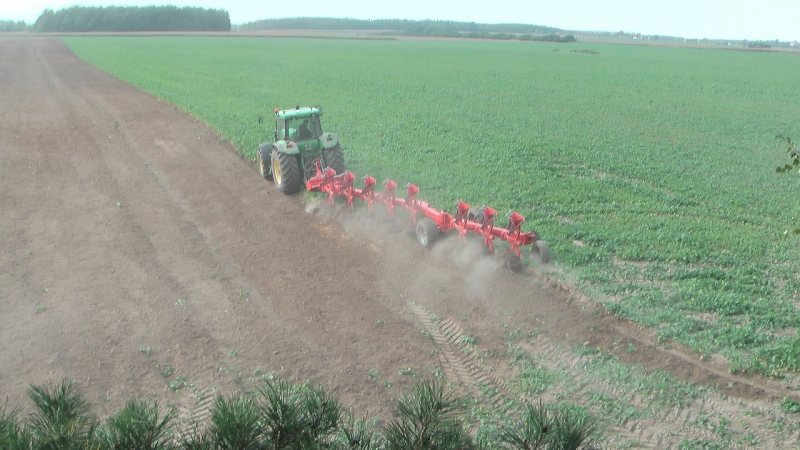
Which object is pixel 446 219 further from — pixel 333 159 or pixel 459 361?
pixel 333 159

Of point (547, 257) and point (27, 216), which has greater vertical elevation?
point (547, 257)

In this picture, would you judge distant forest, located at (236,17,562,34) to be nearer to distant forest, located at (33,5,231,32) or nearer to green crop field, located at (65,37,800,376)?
distant forest, located at (33,5,231,32)

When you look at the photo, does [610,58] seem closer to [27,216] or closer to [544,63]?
[544,63]

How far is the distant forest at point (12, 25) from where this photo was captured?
154m

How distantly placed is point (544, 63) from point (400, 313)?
5339cm

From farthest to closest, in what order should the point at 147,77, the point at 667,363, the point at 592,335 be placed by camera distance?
the point at 147,77 < the point at 592,335 < the point at 667,363

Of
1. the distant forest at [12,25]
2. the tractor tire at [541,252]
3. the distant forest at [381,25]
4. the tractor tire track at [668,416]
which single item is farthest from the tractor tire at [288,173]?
the distant forest at [12,25]

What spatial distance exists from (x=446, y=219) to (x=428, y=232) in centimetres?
42

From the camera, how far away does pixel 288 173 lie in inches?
560

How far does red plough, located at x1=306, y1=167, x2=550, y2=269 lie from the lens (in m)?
9.84

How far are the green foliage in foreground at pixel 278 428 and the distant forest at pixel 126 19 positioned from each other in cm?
11882

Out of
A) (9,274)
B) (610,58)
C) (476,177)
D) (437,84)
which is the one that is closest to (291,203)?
(476,177)

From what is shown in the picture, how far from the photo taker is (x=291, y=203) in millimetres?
14219

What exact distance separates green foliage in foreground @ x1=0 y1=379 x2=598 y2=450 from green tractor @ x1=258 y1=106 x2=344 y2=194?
11.5m
